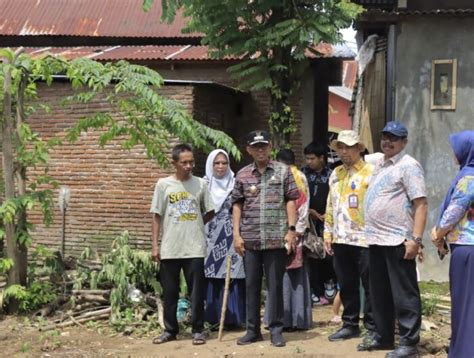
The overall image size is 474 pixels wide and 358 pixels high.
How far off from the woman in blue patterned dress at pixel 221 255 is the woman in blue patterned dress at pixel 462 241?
227 cm

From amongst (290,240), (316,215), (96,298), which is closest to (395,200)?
(290,240)

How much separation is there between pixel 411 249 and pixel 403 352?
0.81 m

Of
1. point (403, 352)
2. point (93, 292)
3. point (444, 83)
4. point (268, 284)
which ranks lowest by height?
point (403, 352)

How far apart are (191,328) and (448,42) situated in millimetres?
5078

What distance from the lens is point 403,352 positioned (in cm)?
516

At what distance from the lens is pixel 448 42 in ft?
28.6

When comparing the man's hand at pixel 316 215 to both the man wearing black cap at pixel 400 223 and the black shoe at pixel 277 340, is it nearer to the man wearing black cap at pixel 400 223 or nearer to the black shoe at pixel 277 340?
the black shoe at pixel 277 340

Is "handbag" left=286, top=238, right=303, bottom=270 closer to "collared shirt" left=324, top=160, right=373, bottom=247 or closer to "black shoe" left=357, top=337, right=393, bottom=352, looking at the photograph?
"collared shirt" left=324, top=160, right=373, bottom=247

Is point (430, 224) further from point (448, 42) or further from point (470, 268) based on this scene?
point (470, 268)

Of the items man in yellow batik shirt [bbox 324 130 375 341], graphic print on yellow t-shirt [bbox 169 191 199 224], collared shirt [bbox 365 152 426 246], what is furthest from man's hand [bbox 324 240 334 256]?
graphic print on yellow t-shirt [bbox 169 191 199 224]

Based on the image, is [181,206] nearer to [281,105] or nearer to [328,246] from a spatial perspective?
[328,246]

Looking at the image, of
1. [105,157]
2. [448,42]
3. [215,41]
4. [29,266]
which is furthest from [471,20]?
[29,266]

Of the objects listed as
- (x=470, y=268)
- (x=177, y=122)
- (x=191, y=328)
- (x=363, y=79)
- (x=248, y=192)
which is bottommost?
(x=191, y=328)

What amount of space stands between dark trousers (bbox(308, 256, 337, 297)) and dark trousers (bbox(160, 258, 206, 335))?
173cm
